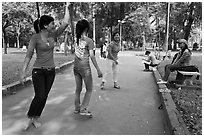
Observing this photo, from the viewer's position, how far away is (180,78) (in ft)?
24.1

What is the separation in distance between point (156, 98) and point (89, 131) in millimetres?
2776

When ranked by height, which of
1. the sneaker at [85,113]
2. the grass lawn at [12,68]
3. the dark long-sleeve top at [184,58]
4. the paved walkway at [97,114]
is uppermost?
the dark long-sleeve top at [184,58]

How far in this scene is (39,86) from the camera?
12.8ft

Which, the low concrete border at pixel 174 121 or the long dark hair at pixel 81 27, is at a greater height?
the long dark hair at pixel 81 27

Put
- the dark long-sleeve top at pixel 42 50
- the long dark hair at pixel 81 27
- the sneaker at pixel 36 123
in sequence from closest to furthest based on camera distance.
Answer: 1. the dark long-sleeve top at pixel 42 50
2. the sneaker at pixel 36 123
3. the long dark hair at pixel 81 27

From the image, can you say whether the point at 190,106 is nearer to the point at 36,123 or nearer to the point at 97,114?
the point at 97,114

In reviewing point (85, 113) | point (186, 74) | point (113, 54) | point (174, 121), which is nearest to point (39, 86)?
point (85, 113)

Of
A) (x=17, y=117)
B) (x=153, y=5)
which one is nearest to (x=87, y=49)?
(x=17, y=117)

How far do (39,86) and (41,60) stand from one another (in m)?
0.40

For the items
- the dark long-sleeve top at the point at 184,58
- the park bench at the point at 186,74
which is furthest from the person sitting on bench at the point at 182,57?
the park bench at the point at 186,74

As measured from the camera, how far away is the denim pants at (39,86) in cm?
389

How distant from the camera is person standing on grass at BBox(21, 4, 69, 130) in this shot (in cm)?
386

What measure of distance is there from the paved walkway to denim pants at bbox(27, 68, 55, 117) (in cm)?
29

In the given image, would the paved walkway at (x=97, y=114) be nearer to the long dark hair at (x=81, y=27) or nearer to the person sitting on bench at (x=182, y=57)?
the person sitting on bench at (x=182, y=57)
